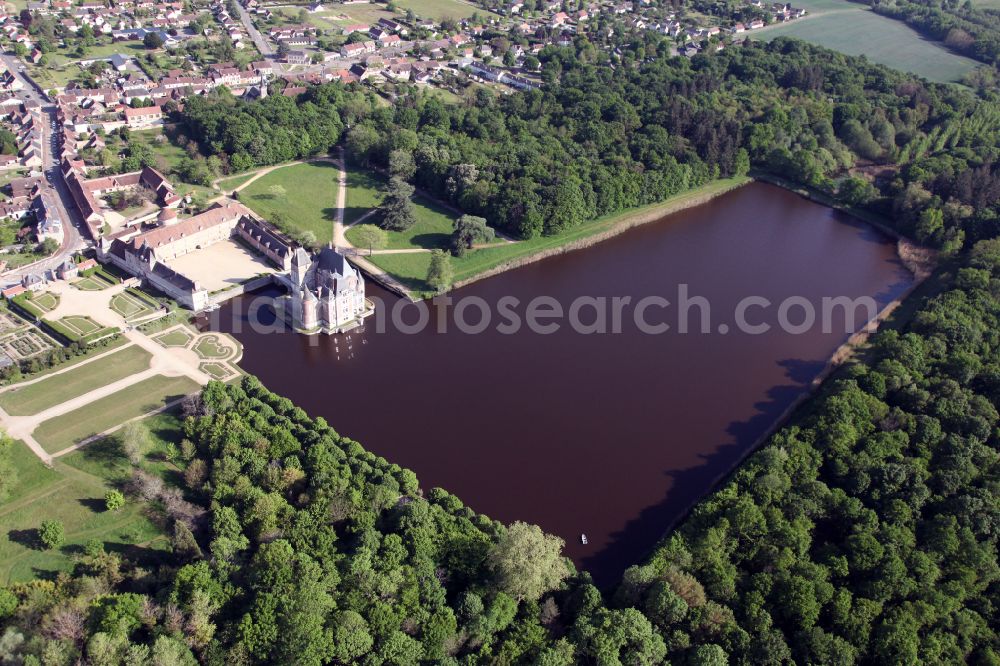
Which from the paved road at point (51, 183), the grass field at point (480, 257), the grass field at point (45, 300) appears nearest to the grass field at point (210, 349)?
the grass field at point (45, 300)

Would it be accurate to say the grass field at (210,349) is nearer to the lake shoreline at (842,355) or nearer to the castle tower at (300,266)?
the castle tower at (300,266)

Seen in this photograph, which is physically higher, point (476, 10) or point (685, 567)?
point (476, 10)

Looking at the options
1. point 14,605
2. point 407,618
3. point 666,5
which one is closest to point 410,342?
point 407,618

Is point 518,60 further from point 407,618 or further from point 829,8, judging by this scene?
point 407,618

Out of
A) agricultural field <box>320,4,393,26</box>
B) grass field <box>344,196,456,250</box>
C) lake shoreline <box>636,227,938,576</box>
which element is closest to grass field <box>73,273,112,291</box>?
grass field <box>344,196,456,250</box>

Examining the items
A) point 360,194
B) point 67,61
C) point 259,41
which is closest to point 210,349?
point 360,194

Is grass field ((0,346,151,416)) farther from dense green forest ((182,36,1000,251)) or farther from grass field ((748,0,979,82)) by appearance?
grass field ((748,0,979,82))
